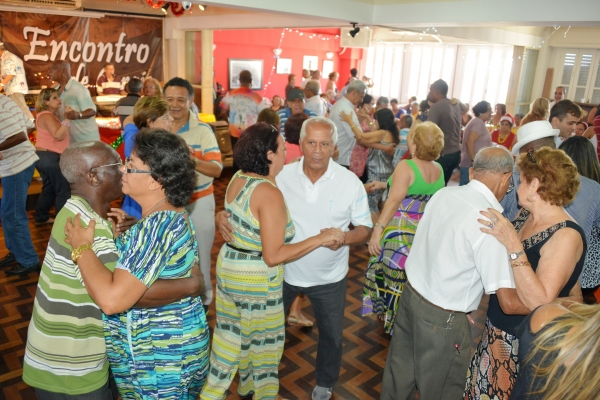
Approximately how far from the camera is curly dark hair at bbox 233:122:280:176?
7.04 feet

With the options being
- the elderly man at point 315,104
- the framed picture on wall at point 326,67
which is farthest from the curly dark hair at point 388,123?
the framed picture on wall at point 326,67

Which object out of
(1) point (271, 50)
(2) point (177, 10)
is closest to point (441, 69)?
(1) point (271, 50)

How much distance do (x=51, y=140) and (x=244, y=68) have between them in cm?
887

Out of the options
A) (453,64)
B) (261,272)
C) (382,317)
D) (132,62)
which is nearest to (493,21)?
(382,317)

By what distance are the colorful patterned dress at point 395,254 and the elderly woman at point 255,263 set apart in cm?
101

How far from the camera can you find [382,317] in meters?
3.55

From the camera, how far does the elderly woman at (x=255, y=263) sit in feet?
6.82

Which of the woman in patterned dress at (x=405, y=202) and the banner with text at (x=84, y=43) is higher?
the banner with text at (x=84, y=43)

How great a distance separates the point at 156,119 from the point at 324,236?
1.39 meters

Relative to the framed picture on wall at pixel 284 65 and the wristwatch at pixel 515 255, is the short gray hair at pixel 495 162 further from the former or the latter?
the framed picture on wall at pixel 284 65

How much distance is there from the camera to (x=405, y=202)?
304 centimetres

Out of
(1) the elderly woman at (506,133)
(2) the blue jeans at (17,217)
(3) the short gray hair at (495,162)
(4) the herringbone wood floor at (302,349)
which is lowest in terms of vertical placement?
(4) the herringbone wood floor at (302,349)

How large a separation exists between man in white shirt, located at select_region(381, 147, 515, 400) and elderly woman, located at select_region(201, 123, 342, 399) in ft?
1.50

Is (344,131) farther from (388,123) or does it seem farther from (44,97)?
(44,97)
